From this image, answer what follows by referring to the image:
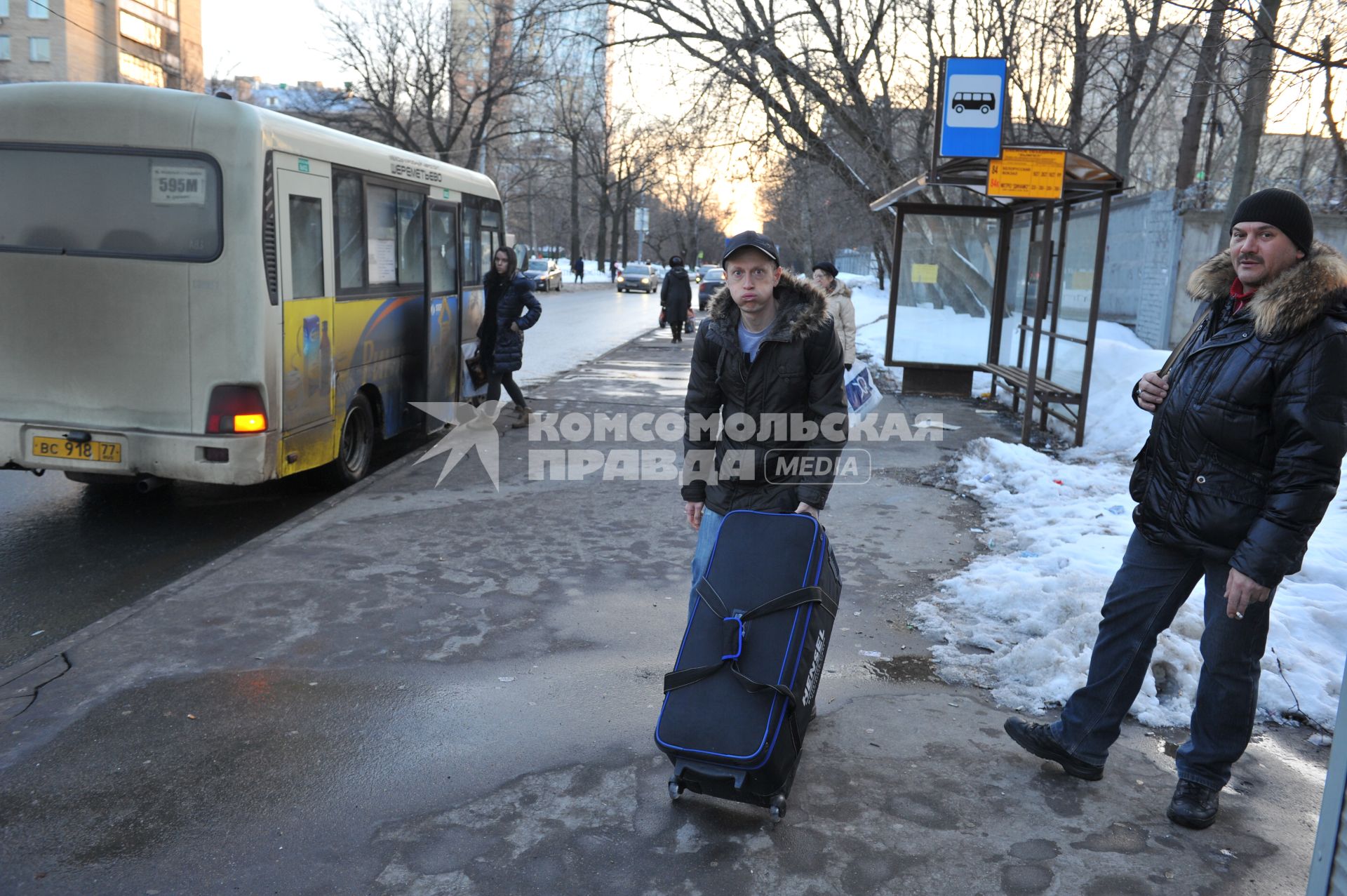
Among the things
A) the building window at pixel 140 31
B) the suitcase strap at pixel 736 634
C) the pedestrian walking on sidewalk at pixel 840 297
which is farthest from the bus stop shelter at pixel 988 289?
the building window at pixel 140 31

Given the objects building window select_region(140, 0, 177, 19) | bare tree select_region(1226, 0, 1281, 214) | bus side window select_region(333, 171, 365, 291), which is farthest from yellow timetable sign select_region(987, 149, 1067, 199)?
building window select_region(140, 0, 177, 19)

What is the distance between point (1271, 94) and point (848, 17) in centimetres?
978

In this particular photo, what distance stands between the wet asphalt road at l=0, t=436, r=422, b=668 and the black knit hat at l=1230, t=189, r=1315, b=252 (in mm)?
5280

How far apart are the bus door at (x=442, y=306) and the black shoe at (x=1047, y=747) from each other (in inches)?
280

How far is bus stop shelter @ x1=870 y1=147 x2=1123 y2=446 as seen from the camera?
10969 mm

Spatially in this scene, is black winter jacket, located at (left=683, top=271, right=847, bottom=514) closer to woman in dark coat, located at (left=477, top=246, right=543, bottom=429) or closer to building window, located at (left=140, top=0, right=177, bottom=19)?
woman in dark coat, located at (left=477, top=246, right=543, bottom=429)

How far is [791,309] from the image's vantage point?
142 inches

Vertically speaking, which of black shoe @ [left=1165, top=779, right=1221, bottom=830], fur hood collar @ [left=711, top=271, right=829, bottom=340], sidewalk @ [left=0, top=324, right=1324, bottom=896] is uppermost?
fur hood collar @ [left=711, top=271, right=829, bottom=340]

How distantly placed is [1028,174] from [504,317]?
543 centimetres

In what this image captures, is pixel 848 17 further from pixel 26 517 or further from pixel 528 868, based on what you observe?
pixel 528 868

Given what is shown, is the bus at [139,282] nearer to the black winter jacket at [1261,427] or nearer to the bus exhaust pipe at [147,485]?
the bus exhaust pipe at [147,485]

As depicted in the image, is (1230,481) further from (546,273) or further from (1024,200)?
(546,273)

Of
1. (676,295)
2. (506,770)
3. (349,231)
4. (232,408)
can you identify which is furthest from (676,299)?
(506,770)

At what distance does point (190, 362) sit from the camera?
632 cm
